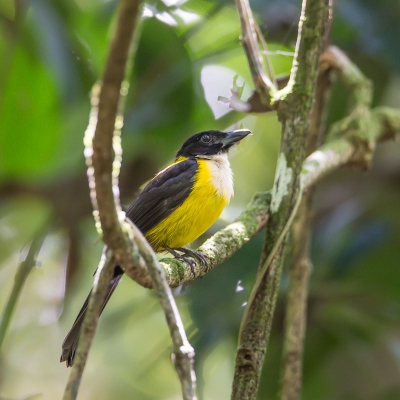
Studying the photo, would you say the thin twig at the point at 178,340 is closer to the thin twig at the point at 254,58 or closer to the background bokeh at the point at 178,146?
the thin twig at the point at 254,58

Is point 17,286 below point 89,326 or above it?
above

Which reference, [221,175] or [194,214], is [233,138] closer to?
[221,175]

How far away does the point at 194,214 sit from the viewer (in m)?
3.60

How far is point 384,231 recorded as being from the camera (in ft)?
15.8

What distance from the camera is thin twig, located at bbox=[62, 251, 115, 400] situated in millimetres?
1269

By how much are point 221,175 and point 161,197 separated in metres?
0.48

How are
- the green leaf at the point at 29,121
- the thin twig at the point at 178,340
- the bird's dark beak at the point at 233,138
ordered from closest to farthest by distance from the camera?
the thin twig at the point at 178,340 → the bird's dark beak at the point at 233,138 → the green leaf at the point at 29,121

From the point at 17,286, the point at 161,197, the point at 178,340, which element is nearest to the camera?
the point at 178,340

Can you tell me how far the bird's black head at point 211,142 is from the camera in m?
4.22

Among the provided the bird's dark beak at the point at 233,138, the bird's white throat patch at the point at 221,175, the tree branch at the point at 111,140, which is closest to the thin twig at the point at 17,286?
the bird's white throat patch at the point at 221,175

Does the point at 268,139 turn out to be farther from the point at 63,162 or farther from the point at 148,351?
the point at 148,351

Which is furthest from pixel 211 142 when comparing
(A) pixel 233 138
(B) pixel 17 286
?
(B) pixel 17 286

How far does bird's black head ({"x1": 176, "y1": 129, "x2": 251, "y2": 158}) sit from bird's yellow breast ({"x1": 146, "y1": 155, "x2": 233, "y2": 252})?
0.52m

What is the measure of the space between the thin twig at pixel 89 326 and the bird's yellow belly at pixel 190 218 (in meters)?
2.18
